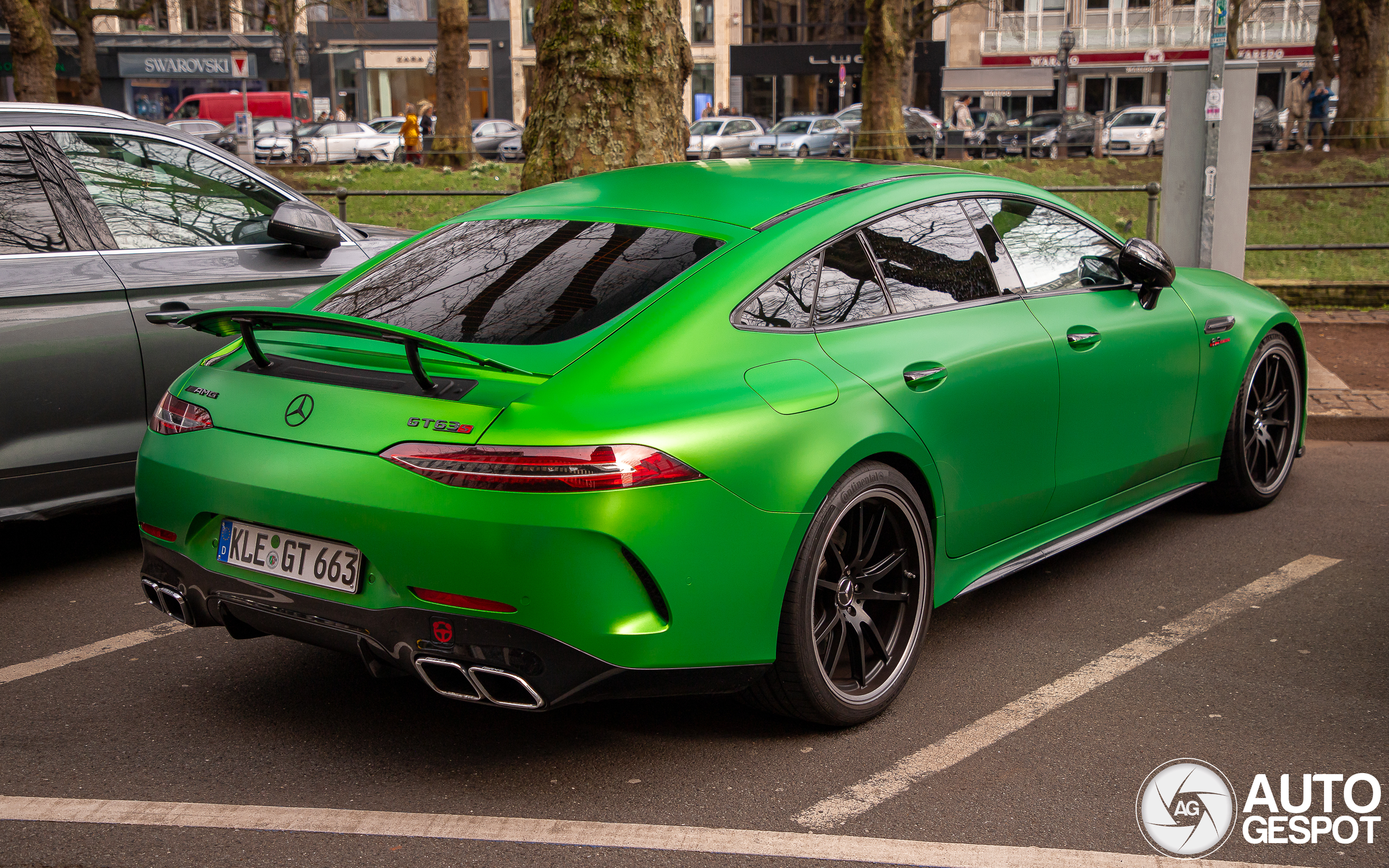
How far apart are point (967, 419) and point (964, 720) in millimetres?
867

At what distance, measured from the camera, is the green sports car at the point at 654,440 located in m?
2.95

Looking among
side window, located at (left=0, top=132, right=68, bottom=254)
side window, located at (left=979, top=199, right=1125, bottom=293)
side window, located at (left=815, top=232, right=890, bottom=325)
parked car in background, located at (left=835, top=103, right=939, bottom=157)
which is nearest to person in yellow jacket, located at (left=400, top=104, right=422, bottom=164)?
parked car in background, located at (left=835, top=103, right=939, bottom=157)

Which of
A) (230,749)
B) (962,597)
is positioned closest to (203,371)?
(230,749)

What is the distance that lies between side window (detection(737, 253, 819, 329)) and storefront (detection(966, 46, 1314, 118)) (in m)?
51.4

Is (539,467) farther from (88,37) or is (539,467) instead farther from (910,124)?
(910,124)

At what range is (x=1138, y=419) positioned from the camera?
468 centimetres

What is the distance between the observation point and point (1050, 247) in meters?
4.56

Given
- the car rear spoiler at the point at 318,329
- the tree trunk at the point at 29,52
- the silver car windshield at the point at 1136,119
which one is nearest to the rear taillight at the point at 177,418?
the car rear spoiler at the point at 318,329

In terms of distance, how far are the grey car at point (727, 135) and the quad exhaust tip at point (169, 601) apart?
34743 millimetres

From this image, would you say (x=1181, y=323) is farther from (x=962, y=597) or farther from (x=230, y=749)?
(x=230, y=749)

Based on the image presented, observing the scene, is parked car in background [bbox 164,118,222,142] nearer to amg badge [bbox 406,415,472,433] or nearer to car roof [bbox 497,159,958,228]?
car roof [bbox 497,159,958,228]

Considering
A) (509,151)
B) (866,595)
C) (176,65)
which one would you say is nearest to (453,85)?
(509,151)

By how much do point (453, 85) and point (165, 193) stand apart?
23210 mm

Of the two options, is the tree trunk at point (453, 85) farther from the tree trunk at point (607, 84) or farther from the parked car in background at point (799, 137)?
the tree trunk at point (607, 84)
